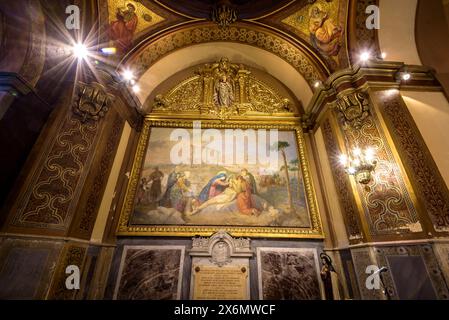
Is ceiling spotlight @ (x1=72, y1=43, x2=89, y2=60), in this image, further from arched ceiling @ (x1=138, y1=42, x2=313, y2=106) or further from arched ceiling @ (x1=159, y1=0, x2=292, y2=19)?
arched ceiling @ (x1=159, y1=0, x2=292, y2=19)

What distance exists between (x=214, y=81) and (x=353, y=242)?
17.7 ft

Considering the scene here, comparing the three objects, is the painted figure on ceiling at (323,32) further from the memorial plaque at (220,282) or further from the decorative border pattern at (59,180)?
the decorative border pattern at (59,180)

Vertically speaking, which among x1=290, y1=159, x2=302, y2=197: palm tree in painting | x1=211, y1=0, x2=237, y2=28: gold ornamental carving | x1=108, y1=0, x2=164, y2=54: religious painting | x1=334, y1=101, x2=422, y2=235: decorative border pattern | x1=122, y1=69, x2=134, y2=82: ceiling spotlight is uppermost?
x1=211, y1=0, x2=237, y2=28: gold ornamental carving

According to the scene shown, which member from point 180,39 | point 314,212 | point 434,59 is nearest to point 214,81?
point 180,39

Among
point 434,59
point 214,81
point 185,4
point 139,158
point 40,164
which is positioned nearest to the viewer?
point 40,164

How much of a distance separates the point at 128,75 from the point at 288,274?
18.9ft

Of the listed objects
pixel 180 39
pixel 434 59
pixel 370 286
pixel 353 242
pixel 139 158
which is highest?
pixel 180 39

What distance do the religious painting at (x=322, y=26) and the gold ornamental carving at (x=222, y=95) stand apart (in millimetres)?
1522

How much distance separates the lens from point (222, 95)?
573 centimetres

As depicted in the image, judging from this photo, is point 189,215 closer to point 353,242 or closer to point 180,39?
point 353,242

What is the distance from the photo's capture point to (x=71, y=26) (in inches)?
157

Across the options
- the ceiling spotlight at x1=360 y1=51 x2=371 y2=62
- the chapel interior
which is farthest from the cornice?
the ceiling spotlight at x1=360 y1=51 x2=371 y2=62

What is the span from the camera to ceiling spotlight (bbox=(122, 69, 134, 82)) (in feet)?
15.3

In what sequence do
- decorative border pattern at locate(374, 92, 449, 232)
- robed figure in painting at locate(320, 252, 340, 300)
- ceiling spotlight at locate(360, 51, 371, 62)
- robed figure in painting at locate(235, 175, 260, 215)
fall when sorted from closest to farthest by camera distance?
decorative border pattern at locate(374, 92, 449, 232)
robed figure in painting at locate(320, 252, 340, 300)
ceiling spotlight at locate(360, 51, 371, 62)
robed figure in painting at locate(235, 175, 260, 215)
